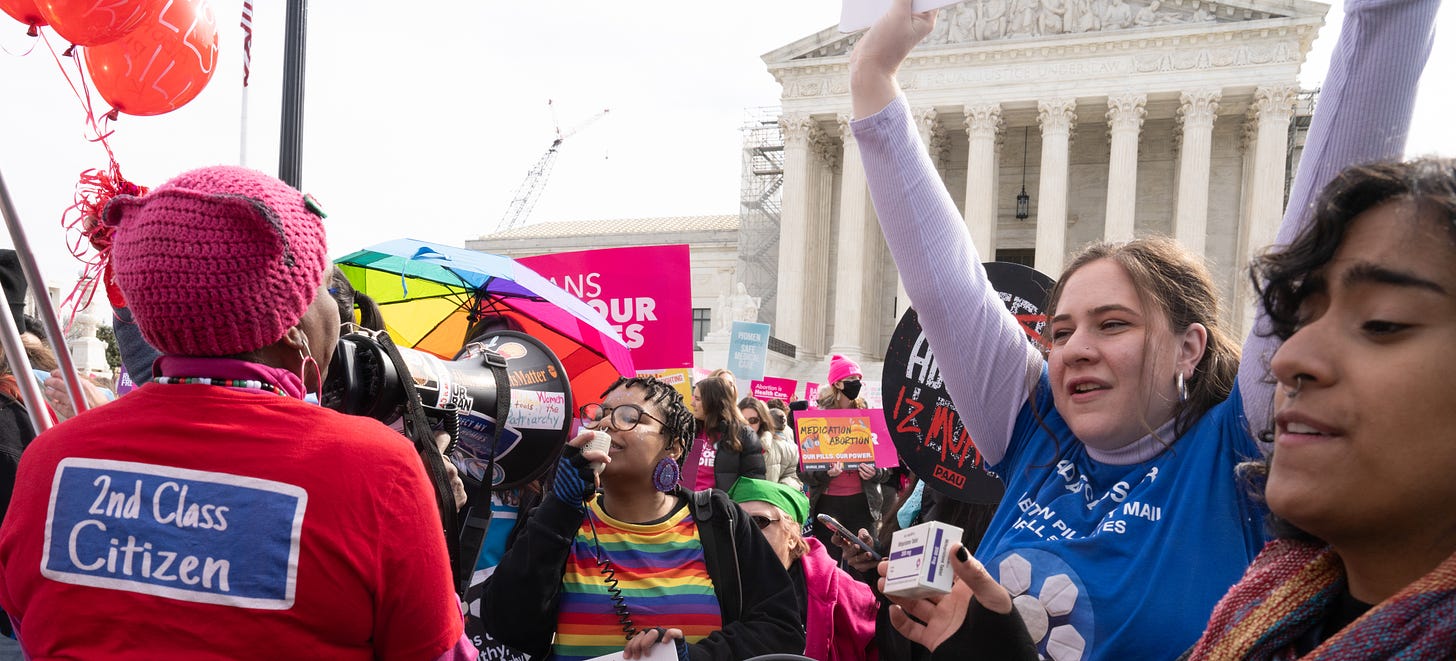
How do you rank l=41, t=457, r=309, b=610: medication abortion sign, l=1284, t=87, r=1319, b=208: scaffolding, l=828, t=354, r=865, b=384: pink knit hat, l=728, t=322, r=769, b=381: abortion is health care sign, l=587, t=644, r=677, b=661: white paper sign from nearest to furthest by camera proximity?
1. l=41, t=457, r=309, b=610: medication abortion sign
2. l=587, t=644, r=677, b=661: white paper sign
3. l=828, t=354, r=865, b=384: pink knit hat
4. l=728, t=322, r=769, b=381: abortion is health care sign
5. l=1284, t=87, r=1319, b=208: scaffolding

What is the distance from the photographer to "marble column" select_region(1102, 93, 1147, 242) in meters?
35.2

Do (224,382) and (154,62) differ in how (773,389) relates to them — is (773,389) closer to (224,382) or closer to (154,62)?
(154,62)

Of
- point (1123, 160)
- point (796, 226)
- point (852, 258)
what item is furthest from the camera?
point (796, 226)

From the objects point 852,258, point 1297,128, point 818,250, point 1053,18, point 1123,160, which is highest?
point 1053,18

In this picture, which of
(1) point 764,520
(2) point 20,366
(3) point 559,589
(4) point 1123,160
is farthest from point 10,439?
(4) point 1123,160

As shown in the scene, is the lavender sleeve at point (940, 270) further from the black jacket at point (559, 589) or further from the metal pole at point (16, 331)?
the metal pole at point (16, 331)

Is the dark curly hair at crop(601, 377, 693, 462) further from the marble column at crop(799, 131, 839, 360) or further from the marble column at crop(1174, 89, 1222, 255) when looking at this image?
the marble column at crop(799, 131, 839, 360)

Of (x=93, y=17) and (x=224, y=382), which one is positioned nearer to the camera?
(x=224, y=382)

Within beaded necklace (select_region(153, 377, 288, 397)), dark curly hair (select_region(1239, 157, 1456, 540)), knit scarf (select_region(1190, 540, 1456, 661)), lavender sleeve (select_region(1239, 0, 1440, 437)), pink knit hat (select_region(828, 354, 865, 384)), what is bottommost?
pink knit hat (select_region(828, 354, 865, 384))

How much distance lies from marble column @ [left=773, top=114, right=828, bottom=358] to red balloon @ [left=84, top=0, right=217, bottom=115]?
112ft

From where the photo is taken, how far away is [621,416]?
12.1ft

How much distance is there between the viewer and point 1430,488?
1058 mm

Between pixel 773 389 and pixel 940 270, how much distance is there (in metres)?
12.7

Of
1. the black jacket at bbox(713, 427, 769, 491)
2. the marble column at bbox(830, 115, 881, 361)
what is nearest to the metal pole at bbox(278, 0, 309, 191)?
the black jacket at bbox(713, 427, 769, 491)
